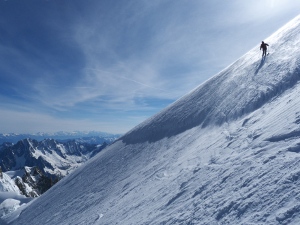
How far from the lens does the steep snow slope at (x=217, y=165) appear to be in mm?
7328

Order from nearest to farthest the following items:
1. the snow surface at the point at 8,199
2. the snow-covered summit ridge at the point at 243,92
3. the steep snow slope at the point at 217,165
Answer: the steep snow slope at the point at 217,165 < the snow-covered summit ridge at the point at 243,92 < the snow surface at the point at 8,199

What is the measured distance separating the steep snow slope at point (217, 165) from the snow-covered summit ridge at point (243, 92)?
0.32 feet

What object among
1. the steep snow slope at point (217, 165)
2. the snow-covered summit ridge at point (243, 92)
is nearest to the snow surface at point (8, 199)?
A: the steep snow slope at point (217, 165)

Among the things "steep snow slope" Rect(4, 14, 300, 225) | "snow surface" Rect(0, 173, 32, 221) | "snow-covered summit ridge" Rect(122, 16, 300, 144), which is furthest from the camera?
"snow surface" Rect(0, 173, 32, 221)

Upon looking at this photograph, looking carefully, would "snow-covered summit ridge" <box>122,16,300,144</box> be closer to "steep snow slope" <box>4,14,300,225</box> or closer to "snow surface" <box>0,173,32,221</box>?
"steep snow slope" <box>4,14,300,225</box>

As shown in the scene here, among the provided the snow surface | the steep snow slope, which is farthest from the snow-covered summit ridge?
the snow surface

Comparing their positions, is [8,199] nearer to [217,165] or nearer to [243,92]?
[243,92]

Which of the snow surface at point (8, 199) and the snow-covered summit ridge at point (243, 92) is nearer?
the snow-covered summit ridge at point (243, 92)

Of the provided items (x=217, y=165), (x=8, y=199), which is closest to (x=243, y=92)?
(x=217, y=165)

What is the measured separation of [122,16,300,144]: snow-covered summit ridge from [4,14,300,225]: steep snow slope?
97 mm

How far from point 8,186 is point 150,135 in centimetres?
6394

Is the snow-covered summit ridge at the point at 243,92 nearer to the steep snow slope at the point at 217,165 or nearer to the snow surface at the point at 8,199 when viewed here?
the steep snow slope at the point at 217,165

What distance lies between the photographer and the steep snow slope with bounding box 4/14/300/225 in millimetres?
7328

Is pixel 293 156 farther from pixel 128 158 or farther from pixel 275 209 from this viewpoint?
pixel 128 158
